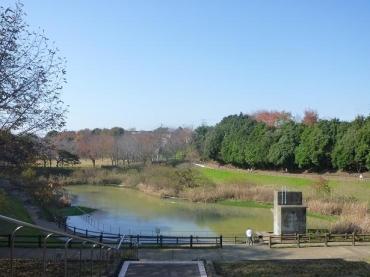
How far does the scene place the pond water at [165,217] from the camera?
45.8 m

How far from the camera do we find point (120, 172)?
101 metres

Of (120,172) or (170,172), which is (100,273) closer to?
(170,172)

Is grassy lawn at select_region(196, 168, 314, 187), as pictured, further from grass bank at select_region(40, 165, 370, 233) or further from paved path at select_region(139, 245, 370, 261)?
paved path at select_region(139, 245, 370, 261)

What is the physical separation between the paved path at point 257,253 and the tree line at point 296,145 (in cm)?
3251

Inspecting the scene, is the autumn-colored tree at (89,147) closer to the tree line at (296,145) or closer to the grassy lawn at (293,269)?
the tree line at (296,145)

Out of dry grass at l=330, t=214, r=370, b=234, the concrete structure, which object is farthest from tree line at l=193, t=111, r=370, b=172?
the concrete structure

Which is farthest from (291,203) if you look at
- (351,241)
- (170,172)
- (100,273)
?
(170,172)

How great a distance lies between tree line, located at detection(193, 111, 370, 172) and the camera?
61.8m

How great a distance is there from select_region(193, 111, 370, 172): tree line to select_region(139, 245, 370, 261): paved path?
32.5 metres

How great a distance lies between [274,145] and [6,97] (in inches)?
2567

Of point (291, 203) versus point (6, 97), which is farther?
point (291, 203)

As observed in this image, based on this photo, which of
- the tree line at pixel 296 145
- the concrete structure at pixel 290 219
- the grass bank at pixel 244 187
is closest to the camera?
the concrete structure at pixel 290 219

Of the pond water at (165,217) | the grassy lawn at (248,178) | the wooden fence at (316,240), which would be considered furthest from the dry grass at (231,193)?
the wooden fence at (316,240)

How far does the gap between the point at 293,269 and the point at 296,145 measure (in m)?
58.7
